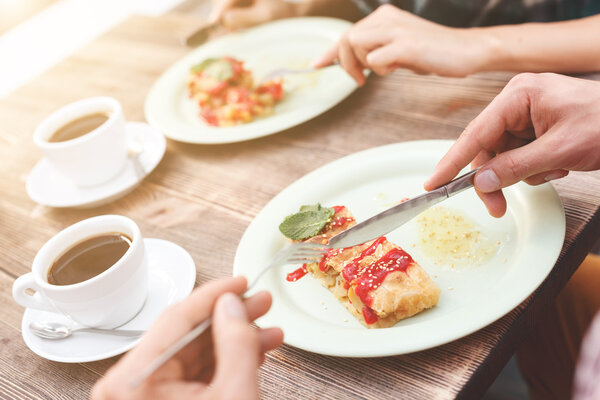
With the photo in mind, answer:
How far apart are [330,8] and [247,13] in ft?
1.22

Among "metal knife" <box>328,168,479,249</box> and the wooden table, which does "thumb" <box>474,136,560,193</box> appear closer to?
"metal knife" <box>328,168,479,249</box>

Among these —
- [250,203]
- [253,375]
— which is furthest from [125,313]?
[253,375]

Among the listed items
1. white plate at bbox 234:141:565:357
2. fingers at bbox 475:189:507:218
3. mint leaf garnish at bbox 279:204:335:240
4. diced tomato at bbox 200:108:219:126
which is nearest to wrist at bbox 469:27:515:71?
white plate at bbox 234:141:565:357

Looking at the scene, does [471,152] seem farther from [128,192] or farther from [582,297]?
[128,192]

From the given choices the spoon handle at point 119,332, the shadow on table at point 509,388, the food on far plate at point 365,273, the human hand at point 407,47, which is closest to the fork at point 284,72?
the human hand at point 407,47

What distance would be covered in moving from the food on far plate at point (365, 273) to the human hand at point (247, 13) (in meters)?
1.32

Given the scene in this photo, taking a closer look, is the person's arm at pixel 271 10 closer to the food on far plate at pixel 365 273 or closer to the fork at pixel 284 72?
the fork at pixel 284 72

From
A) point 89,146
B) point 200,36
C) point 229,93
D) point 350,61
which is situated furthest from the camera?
point 200,36

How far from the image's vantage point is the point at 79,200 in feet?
5.08

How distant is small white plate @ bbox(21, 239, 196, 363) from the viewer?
3.59 ft

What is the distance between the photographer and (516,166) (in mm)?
1024

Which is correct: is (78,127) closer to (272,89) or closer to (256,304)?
(272,89)

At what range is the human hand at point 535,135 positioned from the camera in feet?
3.31

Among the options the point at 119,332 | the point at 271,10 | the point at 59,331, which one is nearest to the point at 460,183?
the point at 119,332
